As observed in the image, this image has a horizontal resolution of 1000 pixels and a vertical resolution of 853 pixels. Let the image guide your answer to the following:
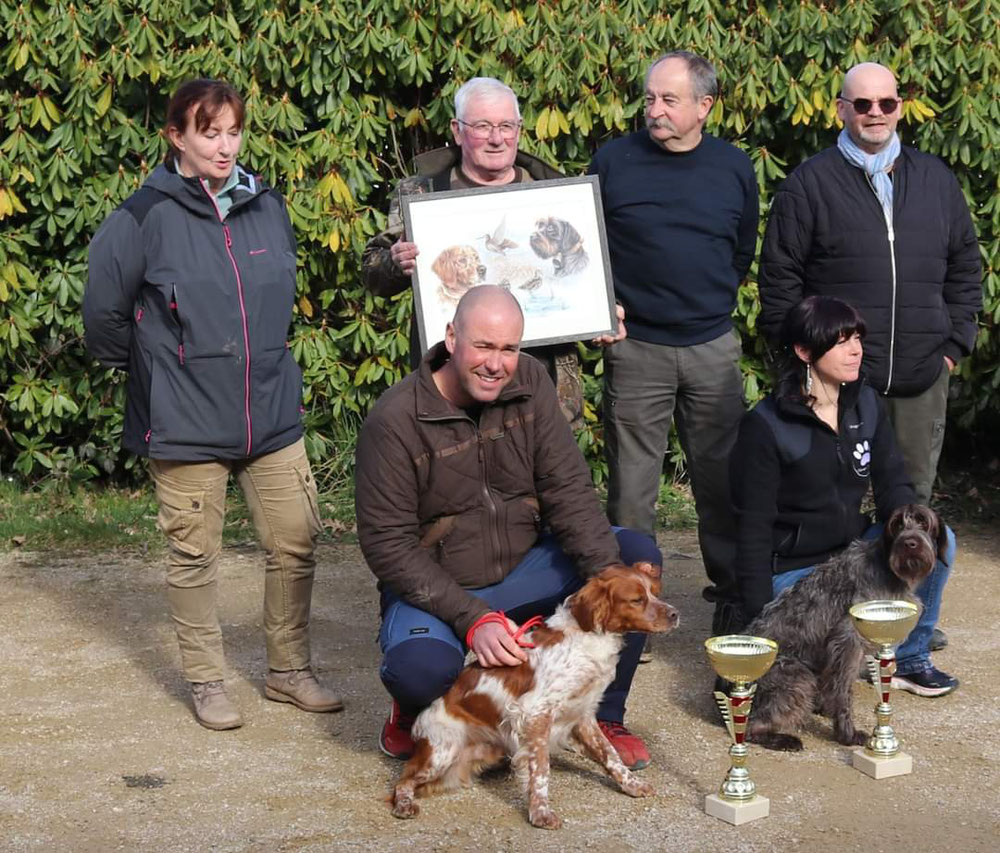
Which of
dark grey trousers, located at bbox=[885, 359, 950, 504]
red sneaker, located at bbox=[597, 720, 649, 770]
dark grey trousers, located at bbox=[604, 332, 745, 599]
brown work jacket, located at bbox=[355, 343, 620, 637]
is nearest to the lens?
brown work jacket, located at bbox=[355, 343, 620, 637]

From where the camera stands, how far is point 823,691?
5.17 meters

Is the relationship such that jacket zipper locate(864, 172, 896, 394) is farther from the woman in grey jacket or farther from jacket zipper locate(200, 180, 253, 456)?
jacket zipper locate(200, 180, 253, 456)

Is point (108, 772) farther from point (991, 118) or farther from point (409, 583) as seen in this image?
point (991, 118)

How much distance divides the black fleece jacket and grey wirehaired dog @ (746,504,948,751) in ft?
0.73

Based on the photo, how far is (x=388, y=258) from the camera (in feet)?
19.0

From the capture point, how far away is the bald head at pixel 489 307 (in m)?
4.64

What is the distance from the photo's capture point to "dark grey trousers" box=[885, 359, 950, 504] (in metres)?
6.17

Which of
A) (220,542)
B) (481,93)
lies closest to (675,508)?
(481,93)

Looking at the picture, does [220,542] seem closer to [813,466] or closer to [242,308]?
[242,308]

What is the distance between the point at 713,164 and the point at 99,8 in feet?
12.0

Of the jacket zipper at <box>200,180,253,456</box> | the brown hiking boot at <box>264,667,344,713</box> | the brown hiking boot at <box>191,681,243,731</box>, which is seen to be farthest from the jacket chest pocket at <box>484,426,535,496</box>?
the brown hiking boot at <box>191,681,243,731</box>

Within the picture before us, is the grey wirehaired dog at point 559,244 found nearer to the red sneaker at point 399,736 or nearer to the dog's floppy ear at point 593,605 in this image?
the dog's floppy ear at point 593,605

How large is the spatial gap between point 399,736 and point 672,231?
2242 mm

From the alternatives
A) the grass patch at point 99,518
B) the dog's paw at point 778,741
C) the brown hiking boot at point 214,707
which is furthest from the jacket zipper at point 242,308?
the grass patch at point 99,518
